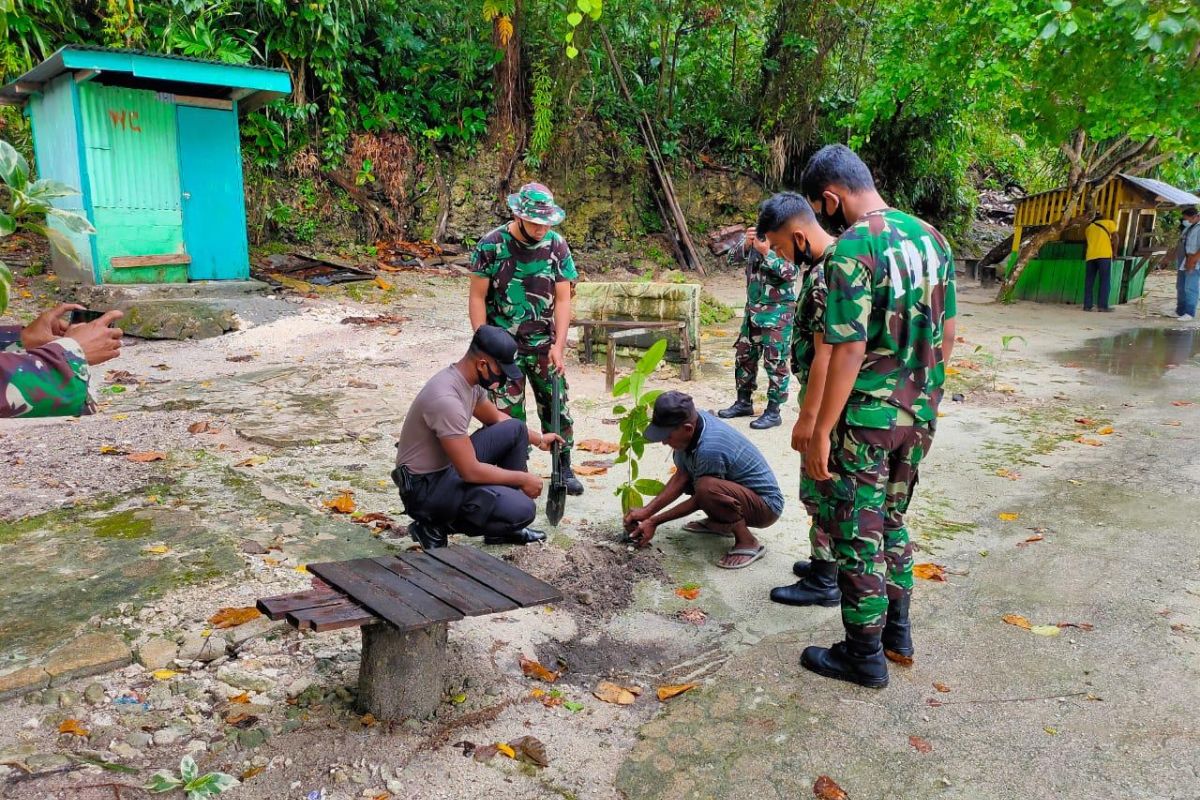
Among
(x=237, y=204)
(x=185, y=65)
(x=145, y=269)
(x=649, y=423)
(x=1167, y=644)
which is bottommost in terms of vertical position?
(x=1167, y=644)

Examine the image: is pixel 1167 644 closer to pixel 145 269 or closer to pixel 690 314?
pixel 690 314

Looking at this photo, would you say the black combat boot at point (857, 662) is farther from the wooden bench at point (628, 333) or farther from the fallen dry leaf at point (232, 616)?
the wooden bench at point (628, 333)

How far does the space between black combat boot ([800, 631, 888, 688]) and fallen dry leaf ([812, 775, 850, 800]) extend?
1.91 feet

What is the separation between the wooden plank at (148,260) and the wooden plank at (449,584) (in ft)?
28.8

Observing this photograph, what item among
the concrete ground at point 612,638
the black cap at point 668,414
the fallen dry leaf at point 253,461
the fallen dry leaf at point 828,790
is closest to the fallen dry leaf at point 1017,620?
the concrete ground at point 612,638

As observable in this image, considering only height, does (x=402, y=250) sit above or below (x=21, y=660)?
above

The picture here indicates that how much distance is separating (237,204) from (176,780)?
1013cm

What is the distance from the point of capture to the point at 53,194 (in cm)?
200

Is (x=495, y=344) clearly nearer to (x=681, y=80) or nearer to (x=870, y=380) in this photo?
(x=870, y=380)

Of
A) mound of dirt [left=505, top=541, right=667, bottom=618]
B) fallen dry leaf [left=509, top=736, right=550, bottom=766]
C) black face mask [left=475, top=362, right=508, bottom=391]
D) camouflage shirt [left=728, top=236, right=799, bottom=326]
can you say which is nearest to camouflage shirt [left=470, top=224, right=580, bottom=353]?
black face mask [left=475, top=362, right=508, bottom=391]

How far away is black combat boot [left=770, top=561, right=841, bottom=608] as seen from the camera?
385 centimetres

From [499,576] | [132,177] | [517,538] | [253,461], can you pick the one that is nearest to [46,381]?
[499,576]

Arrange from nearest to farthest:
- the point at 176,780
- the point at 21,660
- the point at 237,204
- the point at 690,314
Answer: the point at 176,780 → the point at 21,660 → the point at 690,314 → the point at 237,204

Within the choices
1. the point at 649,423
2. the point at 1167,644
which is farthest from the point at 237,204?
the point at 1167,644
